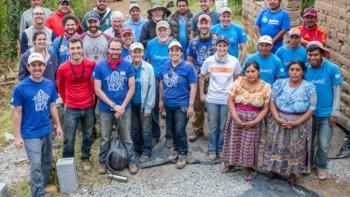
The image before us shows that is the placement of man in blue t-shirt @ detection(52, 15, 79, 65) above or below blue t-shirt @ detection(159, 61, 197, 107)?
above

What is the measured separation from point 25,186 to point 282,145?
3.44m

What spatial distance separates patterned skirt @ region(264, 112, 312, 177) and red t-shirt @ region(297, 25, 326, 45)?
5.23 ft

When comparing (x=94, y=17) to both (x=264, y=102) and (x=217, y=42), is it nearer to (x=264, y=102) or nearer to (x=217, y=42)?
(x=217, y=42)

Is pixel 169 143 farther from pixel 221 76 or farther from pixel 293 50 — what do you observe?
pixel 293 50

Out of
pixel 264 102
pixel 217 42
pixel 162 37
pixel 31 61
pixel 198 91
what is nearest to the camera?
pixel 31 61

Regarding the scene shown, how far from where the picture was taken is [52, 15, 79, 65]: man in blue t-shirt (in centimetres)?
637

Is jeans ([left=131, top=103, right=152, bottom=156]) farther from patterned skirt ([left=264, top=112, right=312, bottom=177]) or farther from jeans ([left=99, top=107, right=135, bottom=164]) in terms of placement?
patterned skirt ([left=264, top=112, right=312, bottom=177])

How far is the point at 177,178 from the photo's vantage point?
19.5 ft

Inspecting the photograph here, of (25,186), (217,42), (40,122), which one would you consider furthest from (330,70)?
(25,186)

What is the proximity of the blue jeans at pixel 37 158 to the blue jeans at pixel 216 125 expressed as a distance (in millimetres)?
2203

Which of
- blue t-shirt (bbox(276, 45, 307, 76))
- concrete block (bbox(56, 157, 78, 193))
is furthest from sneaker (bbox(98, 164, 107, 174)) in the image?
blue t-shirt (bbox(276, 45, 307, 76))

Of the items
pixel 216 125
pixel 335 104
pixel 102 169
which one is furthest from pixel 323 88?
pixel 102 169

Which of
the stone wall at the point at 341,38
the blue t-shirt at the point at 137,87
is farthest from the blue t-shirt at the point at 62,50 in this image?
the stone wall at the point at 341,38

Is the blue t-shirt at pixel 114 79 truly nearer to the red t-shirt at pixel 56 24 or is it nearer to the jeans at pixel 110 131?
the jeans at pixel 110 131
